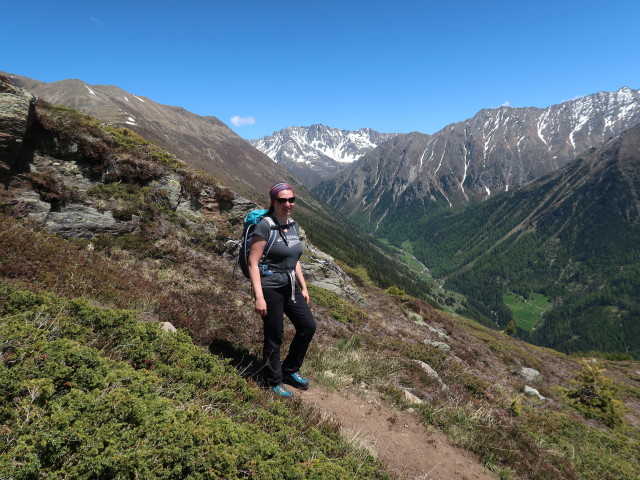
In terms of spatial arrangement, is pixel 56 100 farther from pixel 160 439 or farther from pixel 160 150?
pixel 160 439

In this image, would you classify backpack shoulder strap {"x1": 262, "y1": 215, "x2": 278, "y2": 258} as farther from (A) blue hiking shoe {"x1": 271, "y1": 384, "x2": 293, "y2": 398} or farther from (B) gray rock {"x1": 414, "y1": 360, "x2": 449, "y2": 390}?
(B) gray rock {"x1": 414, "y1": 360, "x2": 449, "y2": 390}

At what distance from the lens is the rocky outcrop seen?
30.9ft

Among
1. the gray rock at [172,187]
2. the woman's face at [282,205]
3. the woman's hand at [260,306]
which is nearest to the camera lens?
the woman's hand at [260,306]

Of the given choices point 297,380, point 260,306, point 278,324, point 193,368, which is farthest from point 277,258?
point 297,380

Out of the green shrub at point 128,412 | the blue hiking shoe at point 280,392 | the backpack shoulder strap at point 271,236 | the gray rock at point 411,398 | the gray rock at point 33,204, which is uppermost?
A: the backpack shoulder strap at point 271,236

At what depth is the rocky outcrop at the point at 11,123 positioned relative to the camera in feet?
30.9

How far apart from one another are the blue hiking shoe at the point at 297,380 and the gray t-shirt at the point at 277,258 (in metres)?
2.19

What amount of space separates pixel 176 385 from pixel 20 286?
141 inches

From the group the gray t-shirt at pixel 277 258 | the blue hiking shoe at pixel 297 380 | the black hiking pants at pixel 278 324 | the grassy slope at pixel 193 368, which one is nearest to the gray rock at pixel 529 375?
the grassy slope at pixel 193 368

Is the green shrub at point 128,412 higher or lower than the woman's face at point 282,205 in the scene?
lower

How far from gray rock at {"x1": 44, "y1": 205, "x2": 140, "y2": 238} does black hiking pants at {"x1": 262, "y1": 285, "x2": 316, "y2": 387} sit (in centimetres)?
796

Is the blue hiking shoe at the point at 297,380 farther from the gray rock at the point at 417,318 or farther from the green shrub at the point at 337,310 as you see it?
the gray rock at the point at 417,318

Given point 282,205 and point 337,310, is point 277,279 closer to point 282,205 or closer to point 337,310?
point 282,205

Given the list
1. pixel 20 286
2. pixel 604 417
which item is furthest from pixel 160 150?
pixel 604 417
